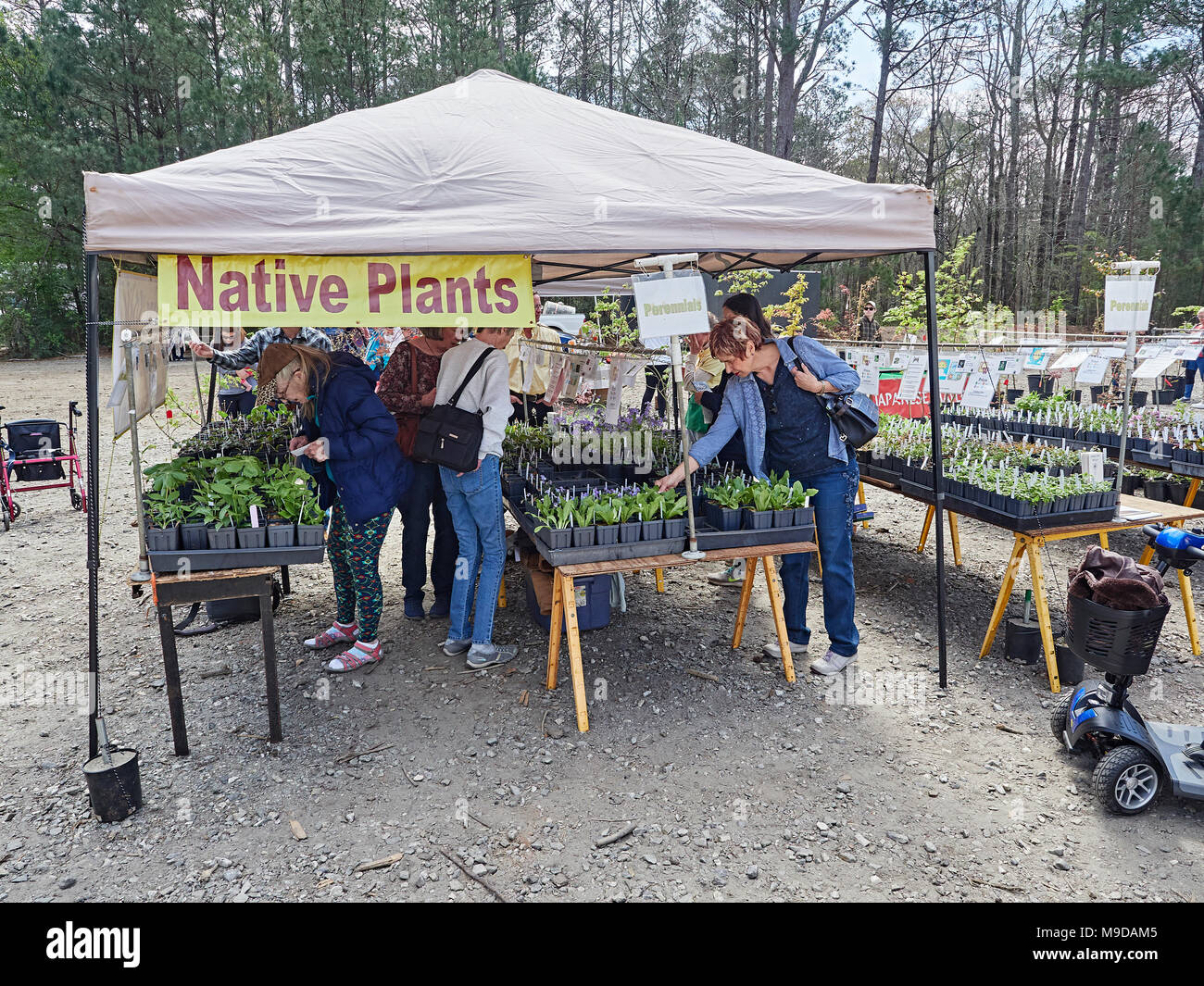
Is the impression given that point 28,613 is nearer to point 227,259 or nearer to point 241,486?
point 241,486

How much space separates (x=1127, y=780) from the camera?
309cm

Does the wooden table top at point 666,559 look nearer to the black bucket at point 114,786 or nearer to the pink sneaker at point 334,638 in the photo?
the pink sneaker at point 334,638

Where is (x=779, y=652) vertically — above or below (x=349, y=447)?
below

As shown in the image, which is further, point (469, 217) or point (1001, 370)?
point (1001, 370)

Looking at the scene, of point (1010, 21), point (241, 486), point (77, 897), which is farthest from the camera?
point (1010, 21)

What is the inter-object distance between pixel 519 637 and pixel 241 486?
1.89 metres

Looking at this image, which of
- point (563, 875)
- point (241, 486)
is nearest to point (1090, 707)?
point (563, 875)

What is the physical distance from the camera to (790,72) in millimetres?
19438

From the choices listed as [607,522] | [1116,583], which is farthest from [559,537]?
[1116,583]

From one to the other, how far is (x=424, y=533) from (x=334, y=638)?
0.82 m

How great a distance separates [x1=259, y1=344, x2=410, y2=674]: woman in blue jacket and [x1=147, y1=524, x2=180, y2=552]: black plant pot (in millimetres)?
778

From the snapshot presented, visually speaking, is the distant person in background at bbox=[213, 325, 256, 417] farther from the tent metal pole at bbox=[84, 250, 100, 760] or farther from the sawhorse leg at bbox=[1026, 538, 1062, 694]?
the sawhorse leg at bbox=[1026, 538, 1062, 694]

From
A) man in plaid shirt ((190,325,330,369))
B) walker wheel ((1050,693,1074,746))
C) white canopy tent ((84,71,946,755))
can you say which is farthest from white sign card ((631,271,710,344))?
man in plaid shirt ((190,325,330,369))

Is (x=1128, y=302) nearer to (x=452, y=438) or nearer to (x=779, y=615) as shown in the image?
(x=779, y=615)
